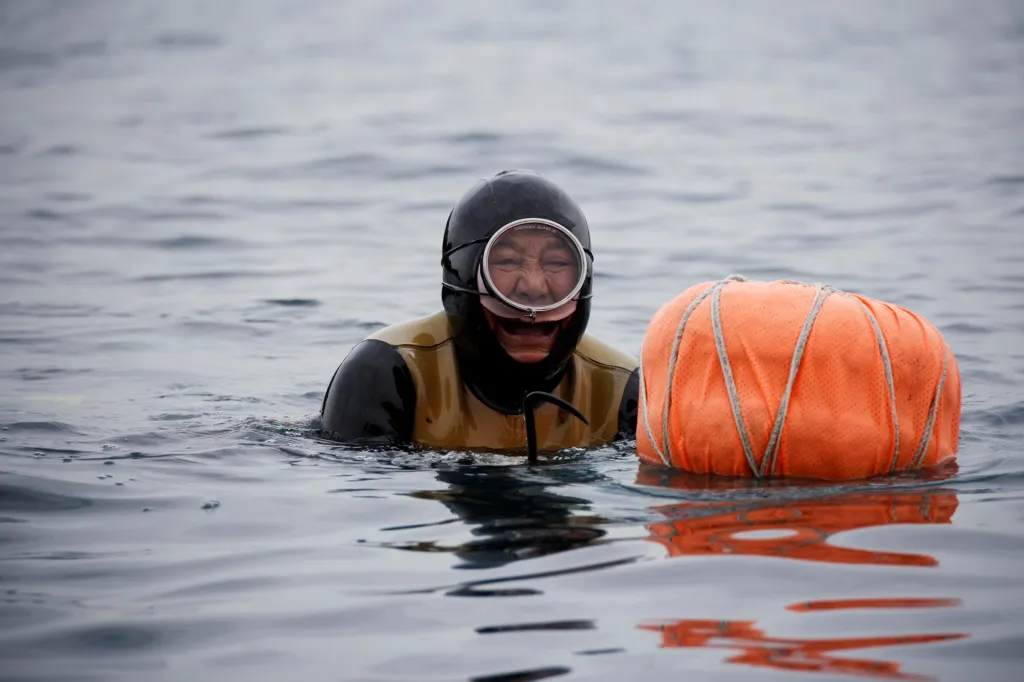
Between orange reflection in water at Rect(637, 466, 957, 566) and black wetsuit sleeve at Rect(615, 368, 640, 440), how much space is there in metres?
0.97

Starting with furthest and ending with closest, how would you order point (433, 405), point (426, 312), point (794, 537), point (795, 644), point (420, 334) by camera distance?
point (426, 312), point (420, 334), point (433, 405), point (794, 537), point (795, 644)

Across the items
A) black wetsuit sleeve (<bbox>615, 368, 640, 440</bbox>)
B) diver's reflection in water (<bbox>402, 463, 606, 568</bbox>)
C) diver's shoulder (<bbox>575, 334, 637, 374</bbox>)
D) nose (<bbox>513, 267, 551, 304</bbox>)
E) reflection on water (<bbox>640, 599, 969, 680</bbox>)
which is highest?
nose (<bbox>513, 267, 551, 304</bbox>)

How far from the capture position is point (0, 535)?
5363 millimetres

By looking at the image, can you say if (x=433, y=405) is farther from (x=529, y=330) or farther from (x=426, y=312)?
(x=426, y=312)

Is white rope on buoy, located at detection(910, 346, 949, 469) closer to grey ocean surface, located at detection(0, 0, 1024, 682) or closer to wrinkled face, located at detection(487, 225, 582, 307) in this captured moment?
grey ocean surface, located at detection(0, 0, 1024, 682)

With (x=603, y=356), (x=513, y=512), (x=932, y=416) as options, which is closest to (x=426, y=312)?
(x=603, y=356)

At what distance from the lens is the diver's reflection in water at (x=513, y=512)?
16.5ft

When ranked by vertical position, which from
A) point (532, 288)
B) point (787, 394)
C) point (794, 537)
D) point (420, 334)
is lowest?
point (794, 537)

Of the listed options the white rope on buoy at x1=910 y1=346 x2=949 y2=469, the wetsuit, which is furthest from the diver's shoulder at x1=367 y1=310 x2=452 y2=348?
the white rope on buoy at x1=910 y1=346 x2=949 y2=469

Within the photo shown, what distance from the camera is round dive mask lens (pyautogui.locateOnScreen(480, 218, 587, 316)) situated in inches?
244

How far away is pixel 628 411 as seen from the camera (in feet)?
21.8

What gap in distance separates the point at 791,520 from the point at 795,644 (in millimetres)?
1069

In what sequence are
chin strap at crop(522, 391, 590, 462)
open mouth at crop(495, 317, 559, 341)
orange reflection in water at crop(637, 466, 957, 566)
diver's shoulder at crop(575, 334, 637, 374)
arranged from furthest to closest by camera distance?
diver's shoulder at crop(575, 334, 637, 374)
open mouth at crop(495, 317, 559, 341)
chin strap at crop(522, 391, 590, 462)
orange reflection in water at crop(637, 466, 957, 566)

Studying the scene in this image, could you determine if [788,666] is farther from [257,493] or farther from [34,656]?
[257,493]
